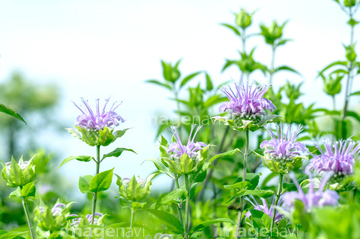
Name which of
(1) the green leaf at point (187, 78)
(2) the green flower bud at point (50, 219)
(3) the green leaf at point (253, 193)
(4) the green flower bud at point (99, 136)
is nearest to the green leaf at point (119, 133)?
(4) the green flower bud at point (99, 136)

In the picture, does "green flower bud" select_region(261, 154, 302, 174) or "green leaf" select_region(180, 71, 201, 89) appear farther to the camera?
"green leaf" select_region(180, 71, 201, 89)

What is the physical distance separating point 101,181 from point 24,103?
10.9 metres

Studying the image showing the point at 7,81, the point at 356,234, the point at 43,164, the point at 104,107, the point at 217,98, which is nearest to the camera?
the point at 356,234

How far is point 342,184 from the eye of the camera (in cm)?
97

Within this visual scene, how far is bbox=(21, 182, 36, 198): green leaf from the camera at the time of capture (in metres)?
1.10

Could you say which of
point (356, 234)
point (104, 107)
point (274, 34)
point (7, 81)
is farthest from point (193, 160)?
point (7, 81)

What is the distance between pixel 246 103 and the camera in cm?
115

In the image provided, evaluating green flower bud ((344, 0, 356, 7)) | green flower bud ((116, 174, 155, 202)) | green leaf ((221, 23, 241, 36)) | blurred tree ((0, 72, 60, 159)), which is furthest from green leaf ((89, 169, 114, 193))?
blurred tree ((0, 72, 60, 159))

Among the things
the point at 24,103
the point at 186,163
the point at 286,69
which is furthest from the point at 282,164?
the point at 24,103

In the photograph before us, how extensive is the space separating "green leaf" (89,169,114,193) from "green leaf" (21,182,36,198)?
18 cm

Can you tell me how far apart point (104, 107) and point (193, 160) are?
0.31 m

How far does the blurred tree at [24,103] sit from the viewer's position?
10.7m

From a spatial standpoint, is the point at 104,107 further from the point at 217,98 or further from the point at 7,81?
the point at 7,81

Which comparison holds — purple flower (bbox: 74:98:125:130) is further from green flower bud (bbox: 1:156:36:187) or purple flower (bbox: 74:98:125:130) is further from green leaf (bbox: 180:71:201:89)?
green leaf (bbox: 180:71:201:89)
